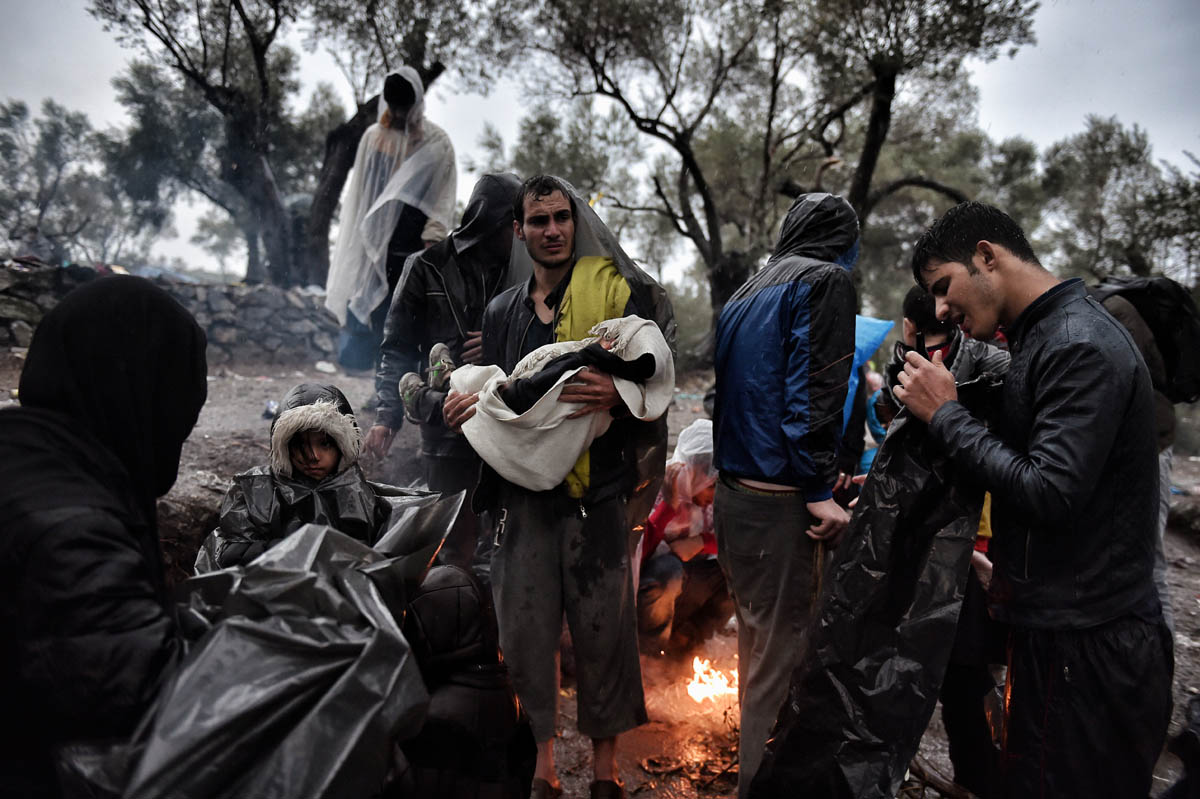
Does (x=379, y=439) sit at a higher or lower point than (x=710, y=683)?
higher

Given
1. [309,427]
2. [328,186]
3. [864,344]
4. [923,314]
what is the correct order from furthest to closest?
[328,186] < [864,344] < [923,314] < [309,427]

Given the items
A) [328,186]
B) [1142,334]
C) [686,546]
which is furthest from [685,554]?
[328,186]

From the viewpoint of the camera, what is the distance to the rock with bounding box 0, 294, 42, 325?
7125mm

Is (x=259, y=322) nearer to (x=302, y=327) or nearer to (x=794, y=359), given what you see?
(x=302, y=327)

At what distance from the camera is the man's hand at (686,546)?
3.58 m

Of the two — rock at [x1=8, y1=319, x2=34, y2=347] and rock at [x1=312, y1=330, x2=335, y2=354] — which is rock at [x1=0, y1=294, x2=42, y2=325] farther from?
rock at [x1=312, y1=330, x2=335, y2=354]

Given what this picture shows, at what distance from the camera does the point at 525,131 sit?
15031 millimetres

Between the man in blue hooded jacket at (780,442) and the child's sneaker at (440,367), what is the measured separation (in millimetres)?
1310

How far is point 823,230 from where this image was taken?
2.53 meters

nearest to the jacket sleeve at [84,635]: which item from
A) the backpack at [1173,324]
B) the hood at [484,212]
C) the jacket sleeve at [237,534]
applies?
the jacket sleeve at [237,534]

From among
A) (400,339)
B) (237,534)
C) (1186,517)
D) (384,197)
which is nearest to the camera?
(237,534)

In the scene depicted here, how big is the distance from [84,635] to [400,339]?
95.9 inches

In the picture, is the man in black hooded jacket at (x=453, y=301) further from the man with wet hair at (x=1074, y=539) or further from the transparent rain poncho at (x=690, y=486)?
the man with wet hair at (x=1074, y=539)

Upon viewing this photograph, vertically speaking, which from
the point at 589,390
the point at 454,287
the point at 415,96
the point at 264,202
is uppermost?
the point at 264,202
